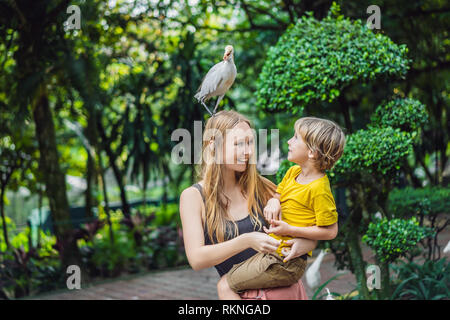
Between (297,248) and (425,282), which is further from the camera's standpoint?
(425,282)

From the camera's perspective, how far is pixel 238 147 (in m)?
1.96

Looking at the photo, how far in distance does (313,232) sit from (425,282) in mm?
3249

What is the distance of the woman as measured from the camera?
1.85 metres

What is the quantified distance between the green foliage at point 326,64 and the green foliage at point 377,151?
0.42m

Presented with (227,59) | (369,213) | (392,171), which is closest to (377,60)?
(392,171)

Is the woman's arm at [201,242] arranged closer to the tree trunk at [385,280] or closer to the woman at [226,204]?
the woman at [226,204]

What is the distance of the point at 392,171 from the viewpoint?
3791 mm

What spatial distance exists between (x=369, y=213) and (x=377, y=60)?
160 cm

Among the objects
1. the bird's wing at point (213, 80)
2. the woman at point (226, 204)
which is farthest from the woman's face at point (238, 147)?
the bird's wing at point (213, 80)

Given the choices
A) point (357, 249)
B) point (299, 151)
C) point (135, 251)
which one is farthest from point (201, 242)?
point (135, 251)

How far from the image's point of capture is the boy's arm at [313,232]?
1.79 metres

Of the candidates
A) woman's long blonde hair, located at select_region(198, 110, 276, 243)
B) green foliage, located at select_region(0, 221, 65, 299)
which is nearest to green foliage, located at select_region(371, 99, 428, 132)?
woman's long blonde hair, located at select_region(198, 110, 276, 243)

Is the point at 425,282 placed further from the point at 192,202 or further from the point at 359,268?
the point at 192,202
